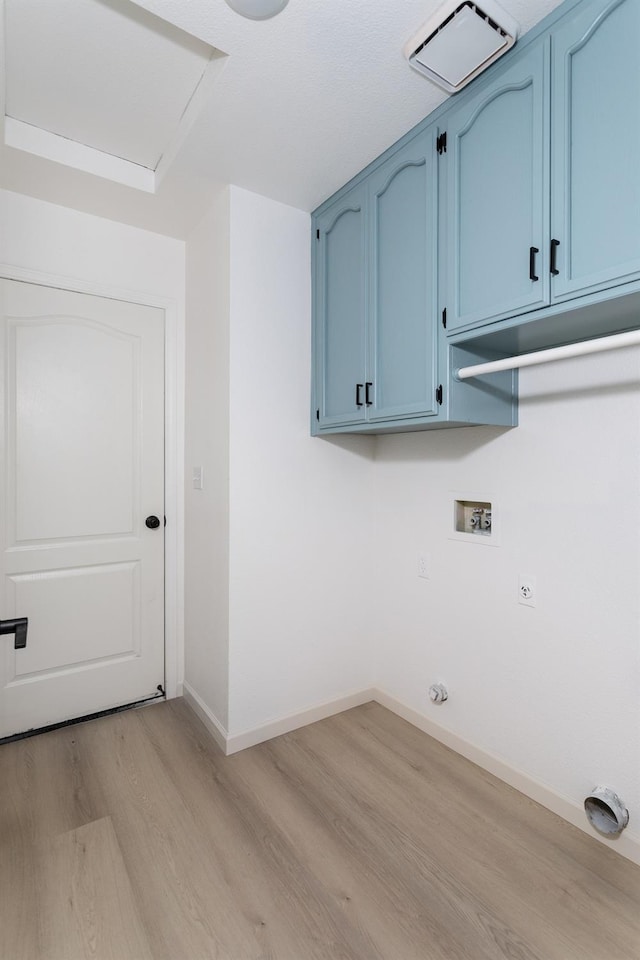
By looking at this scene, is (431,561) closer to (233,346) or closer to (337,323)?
(337,323)

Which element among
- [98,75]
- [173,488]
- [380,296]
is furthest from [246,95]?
[173,488]

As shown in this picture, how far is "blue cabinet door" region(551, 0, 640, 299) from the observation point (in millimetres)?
1188

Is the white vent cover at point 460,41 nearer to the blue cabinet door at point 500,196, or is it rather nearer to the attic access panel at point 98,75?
the blue cabinet door at point 500,196

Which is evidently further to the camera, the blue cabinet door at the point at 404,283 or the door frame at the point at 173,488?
the door frame at the point at 173,488

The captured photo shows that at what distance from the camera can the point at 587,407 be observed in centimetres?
165

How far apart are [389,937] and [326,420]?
1.80 metres

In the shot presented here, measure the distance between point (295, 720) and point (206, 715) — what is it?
0.44m

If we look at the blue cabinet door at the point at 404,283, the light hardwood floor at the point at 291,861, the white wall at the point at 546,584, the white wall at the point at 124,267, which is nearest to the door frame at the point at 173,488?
the white wall at the point at 124,267

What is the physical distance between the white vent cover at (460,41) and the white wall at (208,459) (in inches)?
39.9

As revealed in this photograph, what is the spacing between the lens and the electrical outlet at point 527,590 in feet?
5.96

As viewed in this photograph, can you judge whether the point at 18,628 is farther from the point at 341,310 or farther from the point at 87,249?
the point at 87,249

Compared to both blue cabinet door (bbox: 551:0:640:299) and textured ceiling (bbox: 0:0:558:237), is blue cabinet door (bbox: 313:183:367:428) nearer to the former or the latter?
textured ceiling (bbox: 0:0:558:237)

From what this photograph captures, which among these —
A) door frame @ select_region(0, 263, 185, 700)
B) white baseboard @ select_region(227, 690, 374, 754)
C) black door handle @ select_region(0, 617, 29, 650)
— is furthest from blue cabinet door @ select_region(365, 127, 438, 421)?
white baseboard @ select_region(227, 690, 374, 754)

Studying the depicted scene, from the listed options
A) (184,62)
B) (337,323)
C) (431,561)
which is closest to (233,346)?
(337,323)
